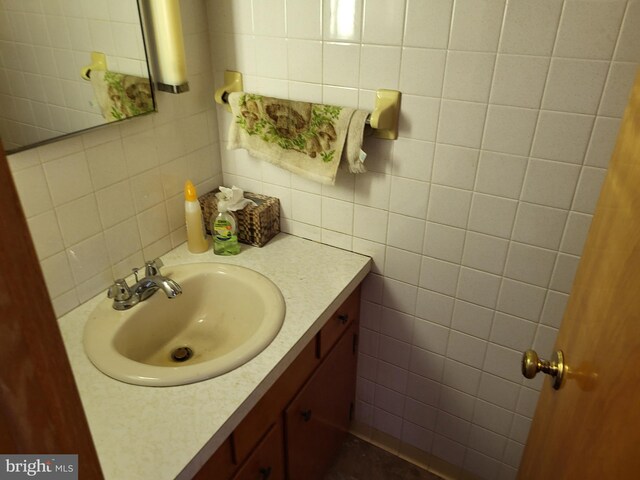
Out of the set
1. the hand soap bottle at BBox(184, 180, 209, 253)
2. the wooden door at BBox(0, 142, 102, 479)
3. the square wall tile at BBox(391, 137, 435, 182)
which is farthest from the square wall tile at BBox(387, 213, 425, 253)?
the wooden door at BBox(0, 142, 102, 479)

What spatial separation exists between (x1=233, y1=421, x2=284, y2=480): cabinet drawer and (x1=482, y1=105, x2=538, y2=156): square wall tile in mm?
870

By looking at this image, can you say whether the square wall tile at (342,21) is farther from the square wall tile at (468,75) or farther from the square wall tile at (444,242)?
the square wall tile at (444,242)

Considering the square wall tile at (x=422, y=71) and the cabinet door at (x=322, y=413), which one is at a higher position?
the square wall tile at (x=422, y=71)

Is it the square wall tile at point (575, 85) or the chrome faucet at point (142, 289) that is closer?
the square wall tile at point (575, 85)

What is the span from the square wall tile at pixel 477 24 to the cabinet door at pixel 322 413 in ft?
2.89

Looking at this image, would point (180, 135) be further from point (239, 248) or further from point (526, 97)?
point (526, 97)

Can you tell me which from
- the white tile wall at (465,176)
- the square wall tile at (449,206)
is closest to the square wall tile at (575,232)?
the white tile wall at (465,176)

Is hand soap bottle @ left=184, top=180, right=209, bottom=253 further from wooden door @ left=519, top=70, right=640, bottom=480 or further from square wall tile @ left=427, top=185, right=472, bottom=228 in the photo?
wooden door @ left=519, top=70, right=640, bottom=480

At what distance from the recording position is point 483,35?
3.51ft

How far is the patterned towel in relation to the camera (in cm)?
125

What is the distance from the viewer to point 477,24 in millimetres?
1067

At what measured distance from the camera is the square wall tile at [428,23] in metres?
1.09

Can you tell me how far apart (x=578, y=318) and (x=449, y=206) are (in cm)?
54

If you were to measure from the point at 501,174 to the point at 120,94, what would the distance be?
957 millimetres
